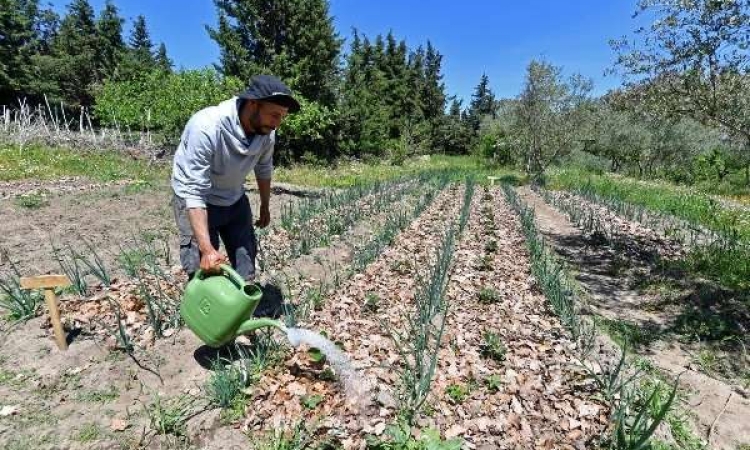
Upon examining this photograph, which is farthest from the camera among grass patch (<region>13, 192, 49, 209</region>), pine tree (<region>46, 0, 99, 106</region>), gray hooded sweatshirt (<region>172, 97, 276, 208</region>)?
pine tree (<region>46, 0, 99, 106</region>)

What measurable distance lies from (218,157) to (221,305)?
0.96 meters

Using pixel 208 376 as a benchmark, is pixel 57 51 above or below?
above

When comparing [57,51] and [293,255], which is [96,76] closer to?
[57,51]

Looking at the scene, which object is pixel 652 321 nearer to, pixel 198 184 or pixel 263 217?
pixel 263 217

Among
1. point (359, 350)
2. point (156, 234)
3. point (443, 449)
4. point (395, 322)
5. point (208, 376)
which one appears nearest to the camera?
point (443, 449)

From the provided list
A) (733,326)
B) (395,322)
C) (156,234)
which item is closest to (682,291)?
(733,326)

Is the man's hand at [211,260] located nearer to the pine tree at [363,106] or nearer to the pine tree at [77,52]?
the pine tree at [363,106]

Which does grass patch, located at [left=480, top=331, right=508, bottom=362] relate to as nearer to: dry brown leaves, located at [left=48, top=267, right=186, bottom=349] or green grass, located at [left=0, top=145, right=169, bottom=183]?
dry brown leaves, located at [left=48, top=267, right=186, bottom=349]

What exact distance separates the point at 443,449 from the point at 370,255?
10.3ft

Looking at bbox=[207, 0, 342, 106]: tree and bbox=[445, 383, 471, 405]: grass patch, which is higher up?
bbox=[207, 0, 342, 106]: tree

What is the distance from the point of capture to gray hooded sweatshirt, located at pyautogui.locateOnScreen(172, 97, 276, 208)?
2.69m

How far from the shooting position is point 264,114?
2.73 metres

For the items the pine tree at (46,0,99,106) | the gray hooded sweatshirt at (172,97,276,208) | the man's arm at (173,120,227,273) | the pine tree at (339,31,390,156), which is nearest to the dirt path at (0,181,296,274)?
the gray hooded sweatshirt at (172,97,276,208)

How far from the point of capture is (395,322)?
13.3ft
